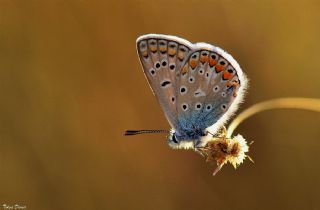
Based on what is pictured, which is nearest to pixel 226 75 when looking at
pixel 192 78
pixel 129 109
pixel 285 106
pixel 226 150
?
pixel 192 78

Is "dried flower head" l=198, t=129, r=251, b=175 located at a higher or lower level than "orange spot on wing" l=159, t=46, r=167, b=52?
lower

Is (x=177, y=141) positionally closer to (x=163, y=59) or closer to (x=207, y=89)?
(x=207, y=89)

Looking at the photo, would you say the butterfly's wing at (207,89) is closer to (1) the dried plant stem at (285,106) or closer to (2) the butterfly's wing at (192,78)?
(2) the butterfly's wing at (192,78)

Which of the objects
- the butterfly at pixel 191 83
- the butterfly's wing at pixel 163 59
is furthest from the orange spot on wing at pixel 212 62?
the butterfly's wing at pixel 163 59

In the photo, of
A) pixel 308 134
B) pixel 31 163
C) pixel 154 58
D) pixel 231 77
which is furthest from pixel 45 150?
pixel 308 134

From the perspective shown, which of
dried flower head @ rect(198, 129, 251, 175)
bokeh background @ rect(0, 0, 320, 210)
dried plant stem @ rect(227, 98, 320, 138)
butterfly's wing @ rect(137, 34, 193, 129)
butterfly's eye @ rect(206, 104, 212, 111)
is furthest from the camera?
bokeh background @ rect(0, 0, 320, 210)

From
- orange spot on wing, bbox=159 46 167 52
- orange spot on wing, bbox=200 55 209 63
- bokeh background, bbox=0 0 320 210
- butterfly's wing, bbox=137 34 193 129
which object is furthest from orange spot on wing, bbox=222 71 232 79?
bokeh background, bbox=0 0 320 210

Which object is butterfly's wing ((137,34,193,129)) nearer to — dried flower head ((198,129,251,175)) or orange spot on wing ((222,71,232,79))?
orange spot on wing ((222,71,232,79))
